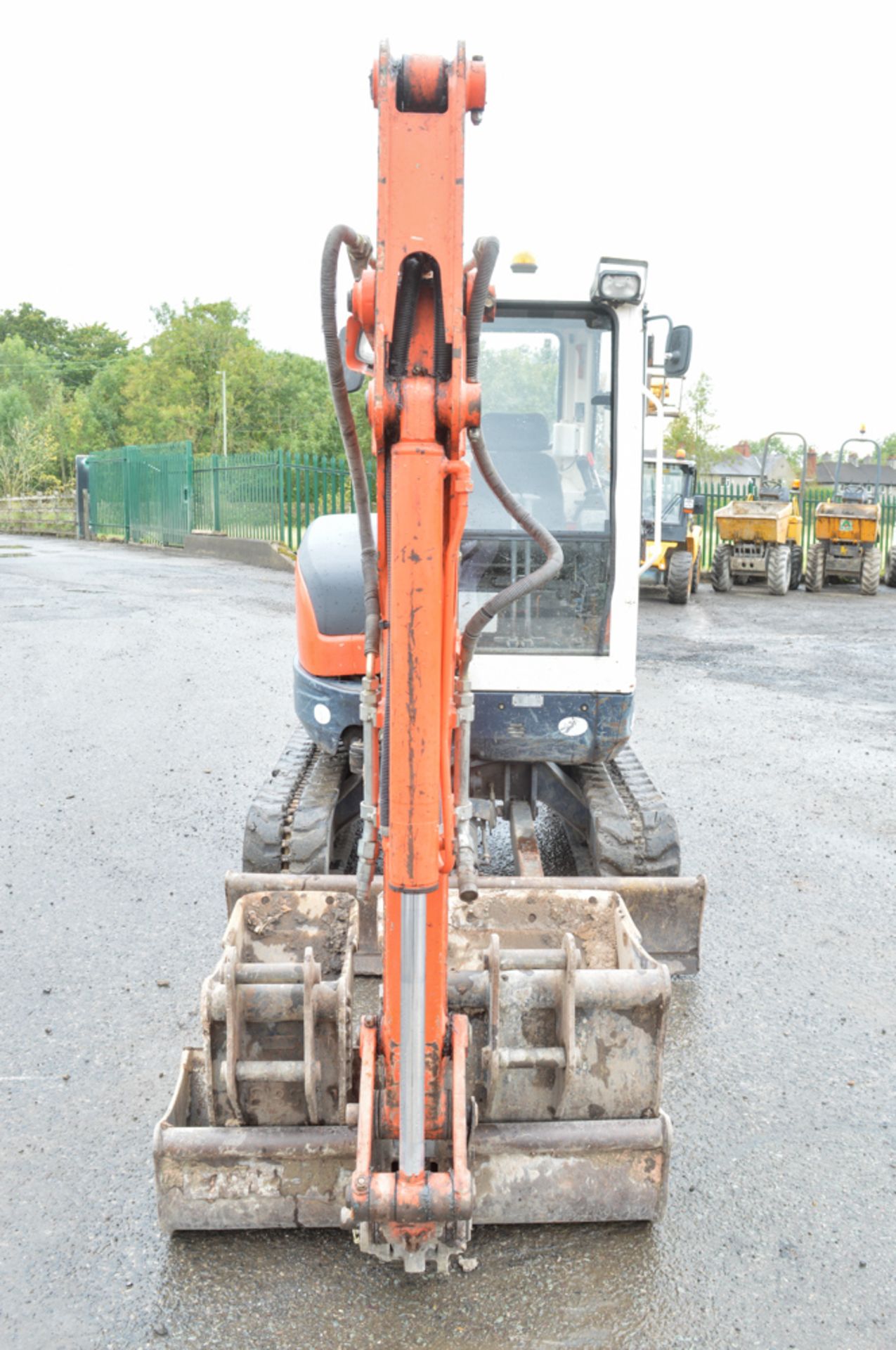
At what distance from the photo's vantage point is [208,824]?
21.4 ft

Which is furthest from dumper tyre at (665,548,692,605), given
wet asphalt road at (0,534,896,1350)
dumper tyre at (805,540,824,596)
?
wet asphalt road at (0,534,896,1350)

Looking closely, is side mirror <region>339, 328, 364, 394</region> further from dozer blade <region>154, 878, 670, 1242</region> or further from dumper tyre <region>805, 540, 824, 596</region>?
dumper tyre <region>805, 540, 824, 596</region>

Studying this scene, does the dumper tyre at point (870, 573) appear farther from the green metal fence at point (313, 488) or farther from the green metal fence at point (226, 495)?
the green metal fence at point (313, 488)

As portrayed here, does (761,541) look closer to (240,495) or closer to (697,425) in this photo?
(240,495)

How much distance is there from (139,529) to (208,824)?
22.4 m

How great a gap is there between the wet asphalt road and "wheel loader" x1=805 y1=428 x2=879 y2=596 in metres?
12.0

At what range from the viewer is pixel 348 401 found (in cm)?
262

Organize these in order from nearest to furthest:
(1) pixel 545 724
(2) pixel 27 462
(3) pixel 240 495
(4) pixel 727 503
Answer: (1) pixel 545 724
(3) pixel 240 495
(4) pixel 727 503
(2) pixel 27 462

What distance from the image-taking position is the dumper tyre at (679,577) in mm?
18016

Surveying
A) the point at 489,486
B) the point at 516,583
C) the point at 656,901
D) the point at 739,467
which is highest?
the point at 739,467

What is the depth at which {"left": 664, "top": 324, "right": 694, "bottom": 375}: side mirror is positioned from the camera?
4309 millimetres

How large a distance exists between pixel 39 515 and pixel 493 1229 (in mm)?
33539

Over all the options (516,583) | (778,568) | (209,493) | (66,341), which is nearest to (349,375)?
(516,583)

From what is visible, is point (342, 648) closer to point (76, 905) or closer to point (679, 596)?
point (76, 905)
